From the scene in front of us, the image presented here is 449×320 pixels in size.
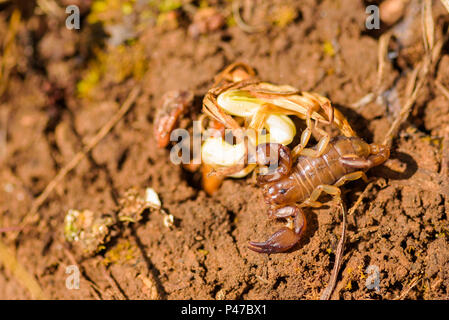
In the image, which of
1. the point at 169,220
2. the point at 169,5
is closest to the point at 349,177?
the point at 169,220

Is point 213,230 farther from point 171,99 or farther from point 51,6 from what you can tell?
point 51,6

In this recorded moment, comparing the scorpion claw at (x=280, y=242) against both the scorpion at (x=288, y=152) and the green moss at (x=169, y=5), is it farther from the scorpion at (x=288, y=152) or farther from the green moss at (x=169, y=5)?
the green moss at (x=169, y=5)

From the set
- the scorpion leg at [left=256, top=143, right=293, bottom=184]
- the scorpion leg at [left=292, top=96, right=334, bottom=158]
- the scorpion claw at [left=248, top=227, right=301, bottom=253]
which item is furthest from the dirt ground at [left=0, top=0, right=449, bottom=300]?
the scorpion leg at [left=292, top=96, right=334, bottom=158]

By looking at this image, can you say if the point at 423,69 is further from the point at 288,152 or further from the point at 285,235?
the point at 285,235

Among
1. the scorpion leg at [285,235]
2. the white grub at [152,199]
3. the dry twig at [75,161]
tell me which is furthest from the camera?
the dry twig at [75,161]

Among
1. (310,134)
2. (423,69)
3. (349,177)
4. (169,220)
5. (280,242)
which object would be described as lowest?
(280,242)

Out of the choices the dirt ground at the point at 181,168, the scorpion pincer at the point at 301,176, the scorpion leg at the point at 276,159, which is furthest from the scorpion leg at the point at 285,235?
the scorpion leg at the point at 276,159

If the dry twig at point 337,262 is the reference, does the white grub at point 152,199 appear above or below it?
above
